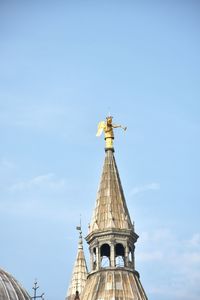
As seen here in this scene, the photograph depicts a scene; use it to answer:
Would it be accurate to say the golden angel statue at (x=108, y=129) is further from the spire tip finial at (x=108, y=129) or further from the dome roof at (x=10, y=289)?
→ the dome roof at (x=10, y=289)

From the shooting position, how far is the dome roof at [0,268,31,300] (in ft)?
365

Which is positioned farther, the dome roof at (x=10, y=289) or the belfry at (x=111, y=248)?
the dome roof at (x=10, y=289)

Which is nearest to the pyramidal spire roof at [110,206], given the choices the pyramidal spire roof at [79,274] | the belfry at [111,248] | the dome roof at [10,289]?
the belfry at [111,248]

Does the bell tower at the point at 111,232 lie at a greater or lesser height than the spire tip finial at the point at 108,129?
lesser

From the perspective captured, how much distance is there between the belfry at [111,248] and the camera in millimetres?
96750

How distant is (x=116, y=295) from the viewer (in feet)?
314

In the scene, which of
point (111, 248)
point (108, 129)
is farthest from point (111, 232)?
point (108, 129)

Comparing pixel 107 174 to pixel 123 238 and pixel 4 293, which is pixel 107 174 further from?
pixel 4 293

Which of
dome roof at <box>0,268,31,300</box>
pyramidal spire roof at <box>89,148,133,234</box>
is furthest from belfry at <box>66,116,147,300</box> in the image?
dome roof at <box>0,268,31,300</box>

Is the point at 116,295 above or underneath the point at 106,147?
underneath

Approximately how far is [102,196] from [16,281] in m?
18.5

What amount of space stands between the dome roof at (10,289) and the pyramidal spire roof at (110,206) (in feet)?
49.1

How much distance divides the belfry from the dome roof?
38.3 feet

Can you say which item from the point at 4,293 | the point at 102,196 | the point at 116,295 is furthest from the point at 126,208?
the point at 4,293
